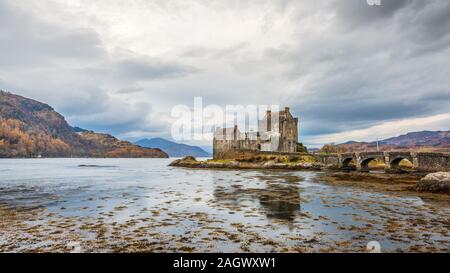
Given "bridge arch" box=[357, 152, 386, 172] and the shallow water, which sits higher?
"bridge arch" box=[357, 152, 386, 172]

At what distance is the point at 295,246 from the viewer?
1007 centimetres

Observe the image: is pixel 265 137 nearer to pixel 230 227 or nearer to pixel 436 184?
pixel 436 184

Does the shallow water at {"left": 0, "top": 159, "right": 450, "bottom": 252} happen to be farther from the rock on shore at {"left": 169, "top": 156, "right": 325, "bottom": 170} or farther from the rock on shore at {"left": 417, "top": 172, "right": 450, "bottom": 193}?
the rock on shore at {"left": 169, "top": 156, "right": 325, "bottom": 170}

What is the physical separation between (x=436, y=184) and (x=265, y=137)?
257ft

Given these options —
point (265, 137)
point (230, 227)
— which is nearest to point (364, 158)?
point (265, 137)

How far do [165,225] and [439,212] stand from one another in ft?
54.4

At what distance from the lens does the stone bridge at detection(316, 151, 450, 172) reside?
53.3m

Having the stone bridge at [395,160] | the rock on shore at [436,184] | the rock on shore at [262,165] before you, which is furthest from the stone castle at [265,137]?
the rock on shore at [436,184]

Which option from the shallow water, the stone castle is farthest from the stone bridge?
the shallow water

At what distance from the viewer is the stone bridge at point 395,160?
53.3 m

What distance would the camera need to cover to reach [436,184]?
26.3 m

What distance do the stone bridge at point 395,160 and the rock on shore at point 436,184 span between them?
102 ft

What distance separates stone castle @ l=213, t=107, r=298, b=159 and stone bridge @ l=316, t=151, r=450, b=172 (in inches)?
674
